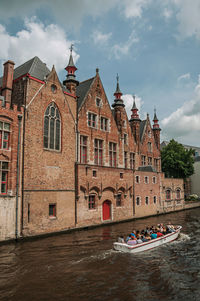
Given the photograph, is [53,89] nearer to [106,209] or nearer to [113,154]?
[113,154]

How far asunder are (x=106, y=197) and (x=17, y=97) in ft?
48.2

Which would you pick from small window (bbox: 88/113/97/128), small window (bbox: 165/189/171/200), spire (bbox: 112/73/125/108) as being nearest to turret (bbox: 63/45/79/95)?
small window (bbox: 88/113/97/128)

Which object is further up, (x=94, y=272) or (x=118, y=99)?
(x=118, y=99)

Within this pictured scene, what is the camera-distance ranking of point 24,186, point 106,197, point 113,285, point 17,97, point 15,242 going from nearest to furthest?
point 113,285 → point 15,242 → point 24,186 → point 17,97 → point 106,197

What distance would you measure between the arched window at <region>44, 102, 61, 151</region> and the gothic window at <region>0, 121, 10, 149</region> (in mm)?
3835

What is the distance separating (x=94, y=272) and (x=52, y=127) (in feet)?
48.1

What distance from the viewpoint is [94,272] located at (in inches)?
485

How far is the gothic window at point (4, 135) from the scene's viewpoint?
19109mm

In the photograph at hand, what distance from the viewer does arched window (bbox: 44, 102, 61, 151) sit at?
22781mm

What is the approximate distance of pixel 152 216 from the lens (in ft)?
117

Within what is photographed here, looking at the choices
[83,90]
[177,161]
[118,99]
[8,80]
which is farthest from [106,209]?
[177,161]

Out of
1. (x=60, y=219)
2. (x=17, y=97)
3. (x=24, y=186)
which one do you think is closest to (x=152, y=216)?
(x=60, y=219)

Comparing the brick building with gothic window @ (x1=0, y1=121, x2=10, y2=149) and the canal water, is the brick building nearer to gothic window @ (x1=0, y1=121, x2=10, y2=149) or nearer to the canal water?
gothic window @ (x1=0, y1=121, x2=10, y2=149)

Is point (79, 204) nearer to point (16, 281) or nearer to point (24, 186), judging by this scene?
point (24, 186)
